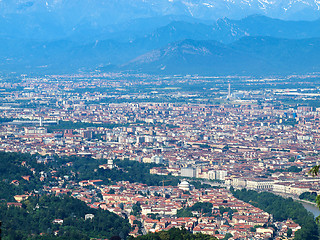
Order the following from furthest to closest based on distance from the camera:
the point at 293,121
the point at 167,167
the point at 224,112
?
1. the point at 224,112
2. the point at 293,121
3. the point at 167,167

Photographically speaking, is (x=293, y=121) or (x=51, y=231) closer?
(x=51, y=231)

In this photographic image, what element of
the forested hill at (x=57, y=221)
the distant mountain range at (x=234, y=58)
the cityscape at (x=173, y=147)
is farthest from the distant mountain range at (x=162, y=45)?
the forested hill at (x=57, y=221)

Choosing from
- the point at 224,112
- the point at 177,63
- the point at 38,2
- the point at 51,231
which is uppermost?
the point at 38,2

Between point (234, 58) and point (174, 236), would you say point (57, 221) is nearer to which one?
point (174, 236)

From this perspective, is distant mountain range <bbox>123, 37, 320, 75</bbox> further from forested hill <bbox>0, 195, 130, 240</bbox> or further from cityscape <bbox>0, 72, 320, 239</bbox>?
forested hill <bbox>0, 195, 130, 240</bbox>

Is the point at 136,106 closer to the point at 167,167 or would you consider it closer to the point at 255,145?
the point at 255,145

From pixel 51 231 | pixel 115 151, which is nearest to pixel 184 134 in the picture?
pixel 115 151

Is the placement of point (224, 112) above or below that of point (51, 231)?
above

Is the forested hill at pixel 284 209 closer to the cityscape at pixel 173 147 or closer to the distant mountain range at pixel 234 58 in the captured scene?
the cityscape at pixel 173 147

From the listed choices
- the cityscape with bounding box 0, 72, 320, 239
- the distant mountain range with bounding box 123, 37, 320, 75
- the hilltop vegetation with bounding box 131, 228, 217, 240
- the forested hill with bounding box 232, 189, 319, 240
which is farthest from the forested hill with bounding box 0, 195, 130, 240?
the distant mountain range with bounding box 123, 37, 320, 75
